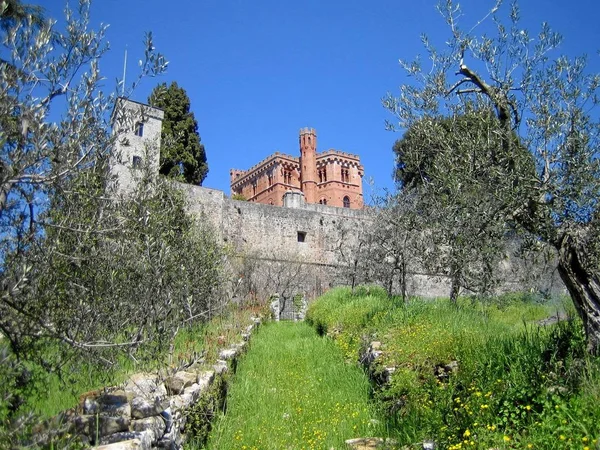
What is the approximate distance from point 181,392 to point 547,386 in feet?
13.4

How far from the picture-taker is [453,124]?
775 centimetres

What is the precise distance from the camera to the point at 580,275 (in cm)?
539

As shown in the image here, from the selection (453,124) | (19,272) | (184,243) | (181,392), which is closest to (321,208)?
(184,243)

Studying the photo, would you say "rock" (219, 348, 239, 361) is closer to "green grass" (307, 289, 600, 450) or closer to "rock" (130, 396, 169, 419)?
"green grass" (307, 289, 600, 450)

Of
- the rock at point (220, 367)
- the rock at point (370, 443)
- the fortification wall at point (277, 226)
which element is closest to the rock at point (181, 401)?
the rock at point (220, 367)

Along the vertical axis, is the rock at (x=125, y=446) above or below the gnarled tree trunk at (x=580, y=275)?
below

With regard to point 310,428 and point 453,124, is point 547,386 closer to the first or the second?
point 310,428

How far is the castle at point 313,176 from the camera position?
64812 millimetres

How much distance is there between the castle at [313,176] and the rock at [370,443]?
191 feet

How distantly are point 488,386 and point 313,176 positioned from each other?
199 feet

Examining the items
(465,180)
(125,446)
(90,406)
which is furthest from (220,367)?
(465,180)

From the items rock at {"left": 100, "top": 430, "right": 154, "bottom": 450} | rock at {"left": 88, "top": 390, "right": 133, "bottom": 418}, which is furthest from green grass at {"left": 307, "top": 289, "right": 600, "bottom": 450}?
rock at {"left": 88, "top": 390, "right": 133, "bottom": 418}

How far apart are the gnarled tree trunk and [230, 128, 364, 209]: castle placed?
58.1m

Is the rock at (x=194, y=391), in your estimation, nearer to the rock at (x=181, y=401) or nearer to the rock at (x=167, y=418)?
the rock at (x=181, y=401)
